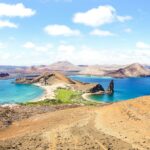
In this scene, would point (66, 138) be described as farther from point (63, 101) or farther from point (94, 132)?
point (63, 101)

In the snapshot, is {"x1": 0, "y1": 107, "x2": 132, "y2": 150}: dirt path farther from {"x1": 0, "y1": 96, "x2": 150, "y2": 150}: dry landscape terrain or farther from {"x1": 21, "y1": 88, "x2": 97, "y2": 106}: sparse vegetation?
{"x1": 21, "y1": 88, "x2": 97, "y2": 106}: sparse vegetation

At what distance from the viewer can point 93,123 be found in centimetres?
4109

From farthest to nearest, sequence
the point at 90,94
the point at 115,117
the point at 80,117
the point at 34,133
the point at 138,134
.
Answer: the point at 90,94 → the point at 80,117 → the point at 115,117 → the point at 34,133 → the point at 138,134

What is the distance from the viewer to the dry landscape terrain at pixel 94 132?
3353 centimetres

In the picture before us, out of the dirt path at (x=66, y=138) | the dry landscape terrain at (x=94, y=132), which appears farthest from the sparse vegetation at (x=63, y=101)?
the dirt path at (x=66, y=138)

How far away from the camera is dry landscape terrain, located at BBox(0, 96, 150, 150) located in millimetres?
33531

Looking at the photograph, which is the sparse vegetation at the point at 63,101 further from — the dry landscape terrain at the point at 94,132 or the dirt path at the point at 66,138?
the dirt path at the point at 66,138

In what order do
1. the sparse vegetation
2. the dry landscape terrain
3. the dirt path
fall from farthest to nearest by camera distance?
the sparse vegetation → the dry landscape terrain → the dirt path

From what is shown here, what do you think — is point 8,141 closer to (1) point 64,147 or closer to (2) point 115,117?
(1) point 64,147

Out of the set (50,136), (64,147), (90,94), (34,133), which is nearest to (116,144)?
(64,147)

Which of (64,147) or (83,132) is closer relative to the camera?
(64,147)

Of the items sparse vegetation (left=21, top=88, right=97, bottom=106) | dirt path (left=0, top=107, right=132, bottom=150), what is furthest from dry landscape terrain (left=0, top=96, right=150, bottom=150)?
sparse vegetation (left=21, top=88, right=97, bottom=106)

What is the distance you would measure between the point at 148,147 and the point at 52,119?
18912mm

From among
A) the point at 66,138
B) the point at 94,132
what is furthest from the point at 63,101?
the point at 66,138
